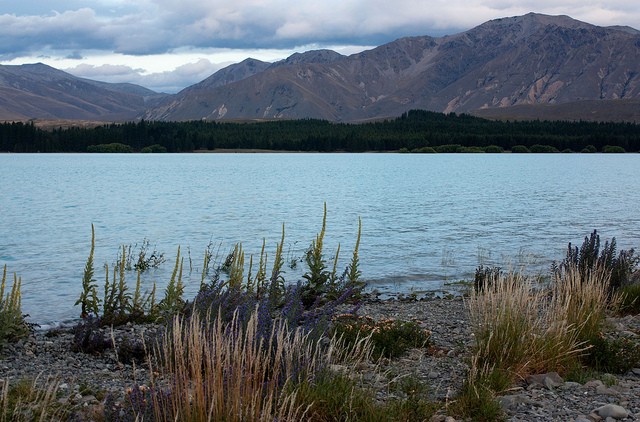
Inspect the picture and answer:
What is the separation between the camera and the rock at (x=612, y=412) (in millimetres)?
7566

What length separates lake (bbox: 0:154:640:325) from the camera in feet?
78.7

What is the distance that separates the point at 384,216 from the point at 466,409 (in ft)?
120

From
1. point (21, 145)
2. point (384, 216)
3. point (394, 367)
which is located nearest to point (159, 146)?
point (21, 145)

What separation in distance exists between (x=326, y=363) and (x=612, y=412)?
3217mm

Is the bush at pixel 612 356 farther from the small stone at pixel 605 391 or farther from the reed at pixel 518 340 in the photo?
the small stone at pixel 605 391

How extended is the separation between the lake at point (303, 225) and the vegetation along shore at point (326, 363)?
444cm

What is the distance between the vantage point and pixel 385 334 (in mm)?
11336

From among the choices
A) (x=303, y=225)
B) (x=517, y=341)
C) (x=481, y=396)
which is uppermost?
(x=517, y=341)

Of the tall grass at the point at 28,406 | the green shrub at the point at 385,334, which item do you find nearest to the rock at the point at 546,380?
the green shrub at the point at 385,334

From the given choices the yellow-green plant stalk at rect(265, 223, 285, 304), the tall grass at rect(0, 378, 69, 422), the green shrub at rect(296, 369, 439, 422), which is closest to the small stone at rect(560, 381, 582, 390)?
the green shrub at rect(296, 369, 439, 422)

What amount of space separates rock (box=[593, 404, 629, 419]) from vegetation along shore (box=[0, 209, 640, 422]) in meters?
0.01

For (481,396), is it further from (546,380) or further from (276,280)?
(276,280)

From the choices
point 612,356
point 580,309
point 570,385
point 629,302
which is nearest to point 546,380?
point 570,385

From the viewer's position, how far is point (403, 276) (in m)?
23.8
